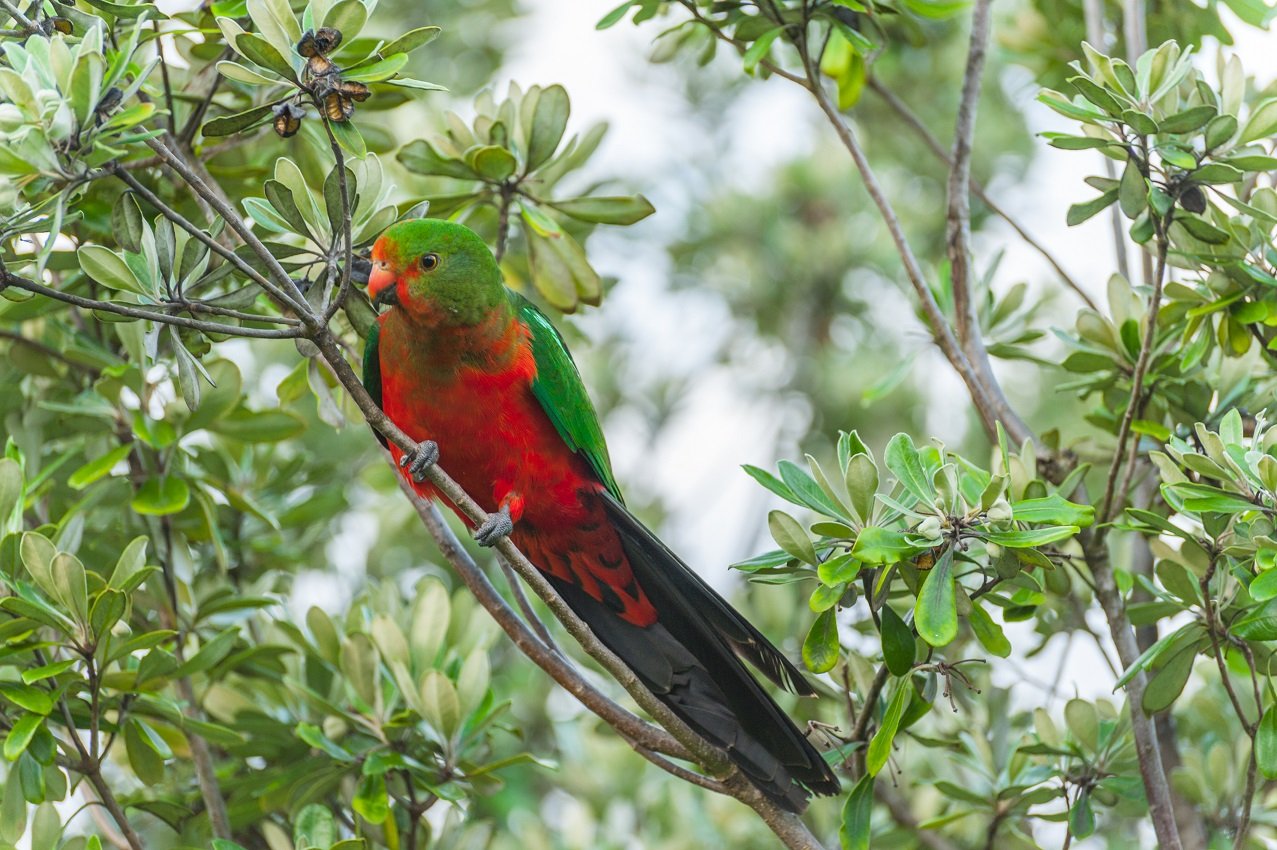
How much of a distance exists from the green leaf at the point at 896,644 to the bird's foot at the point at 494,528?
85 cm

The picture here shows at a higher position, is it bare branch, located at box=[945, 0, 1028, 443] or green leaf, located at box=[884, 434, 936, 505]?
bare branch, located at box=[945, 0, 1028, 443]

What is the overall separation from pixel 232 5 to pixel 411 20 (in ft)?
12.5

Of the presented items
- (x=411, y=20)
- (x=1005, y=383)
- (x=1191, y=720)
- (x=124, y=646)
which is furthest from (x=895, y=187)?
(x=124, y=646)

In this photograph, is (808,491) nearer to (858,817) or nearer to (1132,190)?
(858,817)

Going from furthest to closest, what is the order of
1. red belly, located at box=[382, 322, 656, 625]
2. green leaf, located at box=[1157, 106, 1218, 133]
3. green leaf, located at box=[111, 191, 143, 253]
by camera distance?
red belly, located at box=[382, 322, 656, 625] → green leaf, located at box=[1157, 106, 1218, 133] → green leaf, located at box=[111, 191, 143, 253]

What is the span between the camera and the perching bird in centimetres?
281

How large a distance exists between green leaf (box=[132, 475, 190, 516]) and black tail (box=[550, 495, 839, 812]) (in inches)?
44.6

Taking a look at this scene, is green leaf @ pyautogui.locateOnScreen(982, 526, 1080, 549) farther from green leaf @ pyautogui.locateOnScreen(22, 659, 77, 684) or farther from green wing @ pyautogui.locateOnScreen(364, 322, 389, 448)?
green leaf @ pyautogui.locateOnScreen(22, 659, 77, 684)

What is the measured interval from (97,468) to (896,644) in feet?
6.80

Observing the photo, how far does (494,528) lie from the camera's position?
113 inches

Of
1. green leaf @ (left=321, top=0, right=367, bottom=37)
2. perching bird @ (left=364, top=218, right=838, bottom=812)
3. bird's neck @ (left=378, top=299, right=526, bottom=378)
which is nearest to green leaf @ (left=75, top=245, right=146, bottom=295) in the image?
green leaf @ (left=321, top=0, right=367, bottom=37)

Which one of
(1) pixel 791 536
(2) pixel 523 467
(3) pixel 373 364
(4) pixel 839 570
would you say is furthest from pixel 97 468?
(4) pixel 839 570

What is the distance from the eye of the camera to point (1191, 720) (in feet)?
12.6

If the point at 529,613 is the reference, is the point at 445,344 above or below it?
above
